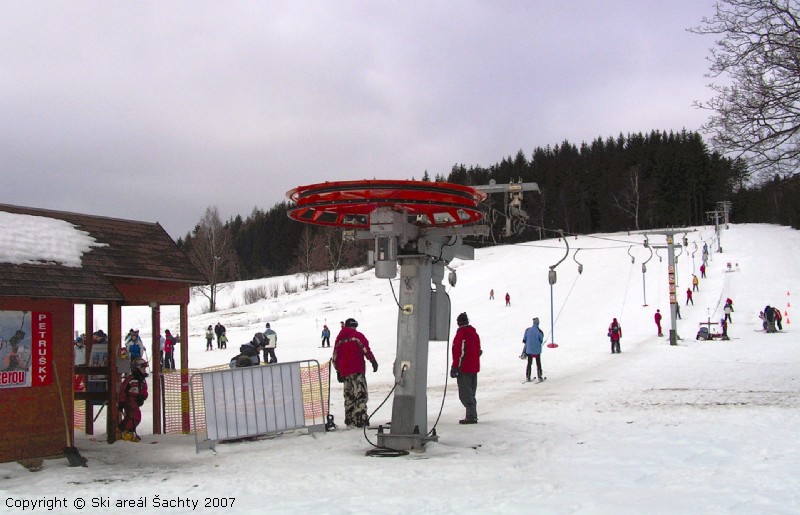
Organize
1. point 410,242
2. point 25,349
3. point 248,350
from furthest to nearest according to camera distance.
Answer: point 248,350
point 410,242
point 25,349

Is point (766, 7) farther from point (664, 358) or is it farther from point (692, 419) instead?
point (664, 358)

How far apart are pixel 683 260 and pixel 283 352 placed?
1577 inches

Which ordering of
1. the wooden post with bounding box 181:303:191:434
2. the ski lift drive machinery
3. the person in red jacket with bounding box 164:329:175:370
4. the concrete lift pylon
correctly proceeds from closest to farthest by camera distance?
the concrete lift pylon → the ski lift drive machinery → the wooden post with bounding box 181:303:191:434 → the person in red jacket with bounding box 164:329:175:370

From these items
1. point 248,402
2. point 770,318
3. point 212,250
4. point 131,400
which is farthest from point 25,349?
point 212,250

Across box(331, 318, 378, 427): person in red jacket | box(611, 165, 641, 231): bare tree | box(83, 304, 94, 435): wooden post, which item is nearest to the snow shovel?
box(83, 304, 94, 435): wooden post

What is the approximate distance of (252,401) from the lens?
396 inches

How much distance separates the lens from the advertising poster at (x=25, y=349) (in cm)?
880

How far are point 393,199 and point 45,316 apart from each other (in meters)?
5.00

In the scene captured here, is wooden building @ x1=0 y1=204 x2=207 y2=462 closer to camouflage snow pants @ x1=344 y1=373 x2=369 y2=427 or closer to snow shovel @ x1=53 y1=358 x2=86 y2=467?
snow shovel @ x1=53 y1=358 x2=86 y2=467

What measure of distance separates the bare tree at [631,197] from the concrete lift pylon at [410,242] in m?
94.9

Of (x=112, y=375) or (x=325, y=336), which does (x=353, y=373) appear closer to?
(x=112, y=375)

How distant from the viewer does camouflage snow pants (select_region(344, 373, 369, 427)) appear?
36.0 feet

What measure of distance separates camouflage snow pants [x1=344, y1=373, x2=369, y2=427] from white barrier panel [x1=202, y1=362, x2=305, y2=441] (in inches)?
33.2

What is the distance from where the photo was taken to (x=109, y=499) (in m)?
6.41
